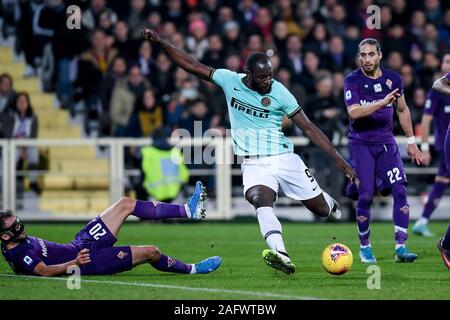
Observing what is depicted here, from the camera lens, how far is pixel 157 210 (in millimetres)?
10453

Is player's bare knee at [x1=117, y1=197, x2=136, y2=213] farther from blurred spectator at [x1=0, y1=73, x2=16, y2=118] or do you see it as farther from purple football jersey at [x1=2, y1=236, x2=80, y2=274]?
blurred spectator at [x1=0, y1=73, x2=16, y2=118]

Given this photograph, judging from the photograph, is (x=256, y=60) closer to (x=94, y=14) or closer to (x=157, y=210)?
(x=157, y=210)

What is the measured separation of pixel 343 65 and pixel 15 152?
6035 mm

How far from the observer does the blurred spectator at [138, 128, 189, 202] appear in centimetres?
1855

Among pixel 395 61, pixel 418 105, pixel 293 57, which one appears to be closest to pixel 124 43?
pixel 293 57

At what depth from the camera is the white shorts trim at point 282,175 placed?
10492 millimetres

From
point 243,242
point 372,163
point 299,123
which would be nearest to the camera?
point 299,123

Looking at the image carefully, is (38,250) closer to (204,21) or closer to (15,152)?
(15,152)

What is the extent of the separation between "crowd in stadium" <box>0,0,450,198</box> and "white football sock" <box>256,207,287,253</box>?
8.56 meters

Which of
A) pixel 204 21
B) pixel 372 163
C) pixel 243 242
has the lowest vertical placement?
pixel 243 242

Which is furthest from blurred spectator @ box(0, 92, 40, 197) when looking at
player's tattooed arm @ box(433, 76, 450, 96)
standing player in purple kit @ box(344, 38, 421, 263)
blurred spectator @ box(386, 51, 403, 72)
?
player's tattooed arm @ box(433, 76, 450, 96)

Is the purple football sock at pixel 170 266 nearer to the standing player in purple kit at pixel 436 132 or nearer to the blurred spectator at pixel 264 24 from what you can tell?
the standing player in purple kit at pixel 436 132

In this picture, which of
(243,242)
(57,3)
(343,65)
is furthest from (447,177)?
(57,3)

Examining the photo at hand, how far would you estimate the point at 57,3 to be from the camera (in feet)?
67.9
